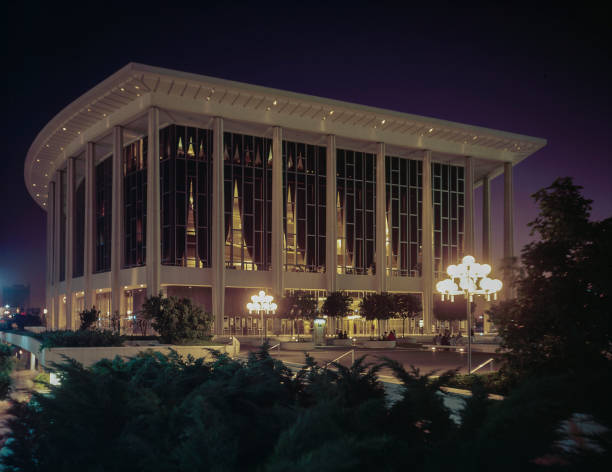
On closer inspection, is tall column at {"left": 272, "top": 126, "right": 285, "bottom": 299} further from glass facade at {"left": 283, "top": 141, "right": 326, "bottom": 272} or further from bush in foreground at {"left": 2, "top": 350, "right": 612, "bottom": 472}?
bush in foreground at {"left": 2, "top": 350, "right": 612, "bottom": 472}

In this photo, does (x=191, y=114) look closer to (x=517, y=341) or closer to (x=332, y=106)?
(x=332, y=106)

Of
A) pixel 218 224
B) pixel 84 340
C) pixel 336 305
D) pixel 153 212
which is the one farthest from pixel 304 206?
pixel 84 340

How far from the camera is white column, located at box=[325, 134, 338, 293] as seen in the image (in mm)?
60688

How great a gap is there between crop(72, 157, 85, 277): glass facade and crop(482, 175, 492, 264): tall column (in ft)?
158

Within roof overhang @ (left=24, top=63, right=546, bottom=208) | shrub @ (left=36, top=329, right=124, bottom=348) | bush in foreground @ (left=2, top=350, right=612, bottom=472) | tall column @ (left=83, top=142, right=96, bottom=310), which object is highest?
roof overhang @ (left=24, top=63, right=546, bottom=208)

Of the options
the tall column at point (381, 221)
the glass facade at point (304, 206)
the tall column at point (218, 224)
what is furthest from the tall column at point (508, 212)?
the tall column at point (218, 224)

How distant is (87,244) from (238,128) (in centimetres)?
2003

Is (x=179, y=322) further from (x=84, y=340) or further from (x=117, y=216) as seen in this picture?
(x=117, y=216)

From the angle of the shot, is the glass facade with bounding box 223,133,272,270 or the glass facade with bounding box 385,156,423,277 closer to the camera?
the glass facade with bounding box 223,133,272,270

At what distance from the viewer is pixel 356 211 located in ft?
213

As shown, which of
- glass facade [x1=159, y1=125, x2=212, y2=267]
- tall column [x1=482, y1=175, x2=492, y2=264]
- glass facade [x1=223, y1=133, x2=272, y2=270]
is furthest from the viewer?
tall column [x1=482, y1=175, x2=492, y2=264]

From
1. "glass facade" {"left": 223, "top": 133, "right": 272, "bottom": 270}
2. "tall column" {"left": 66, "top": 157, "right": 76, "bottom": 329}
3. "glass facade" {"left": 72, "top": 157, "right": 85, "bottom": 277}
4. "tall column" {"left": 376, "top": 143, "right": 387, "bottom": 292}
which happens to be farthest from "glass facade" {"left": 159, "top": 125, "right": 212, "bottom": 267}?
"tall column" {"left": 376, "top": 143, "right": 387, "bottom": 292}

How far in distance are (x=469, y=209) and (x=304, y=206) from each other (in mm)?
20731

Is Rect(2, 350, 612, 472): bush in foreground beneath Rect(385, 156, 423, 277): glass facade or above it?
beneath
